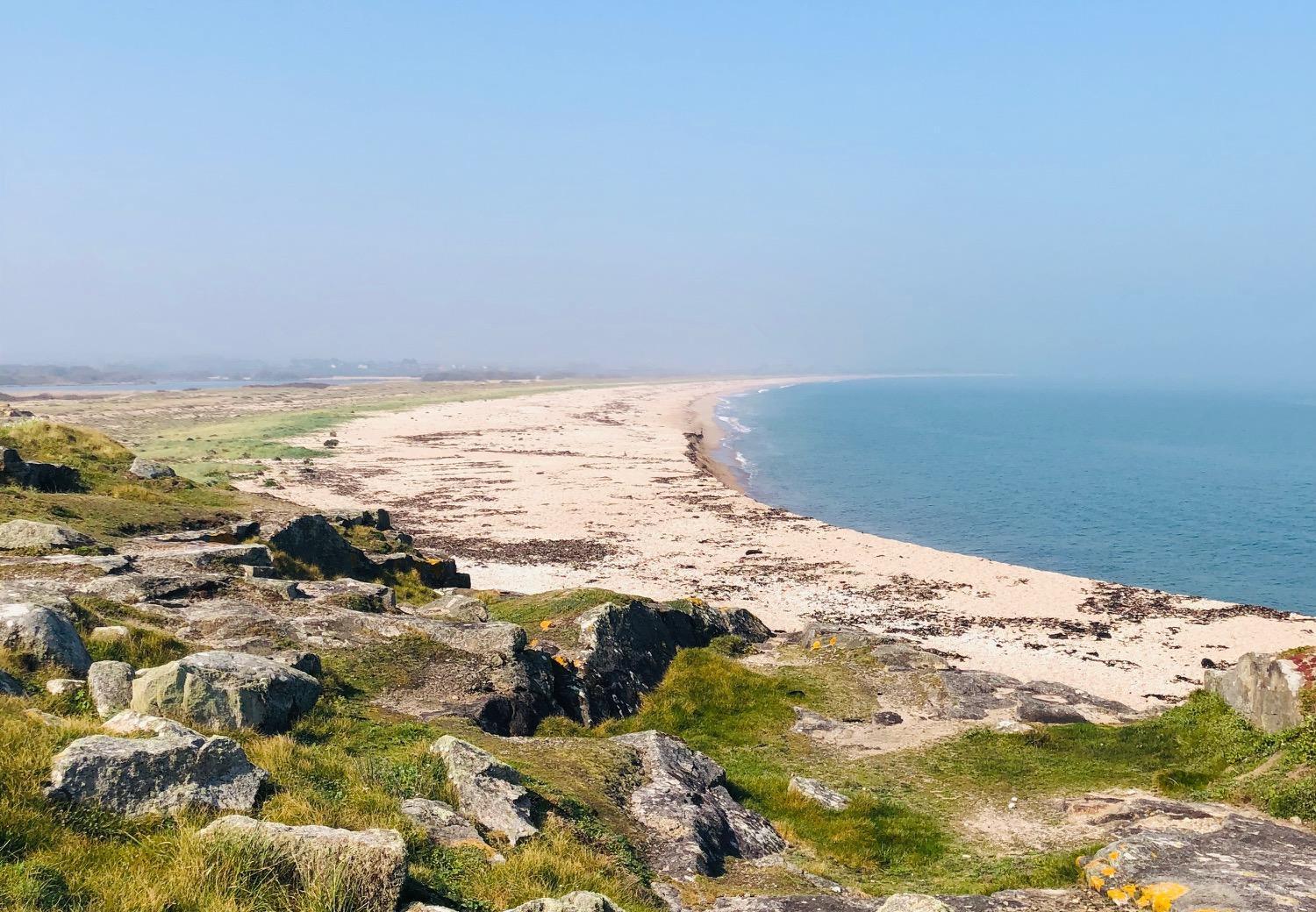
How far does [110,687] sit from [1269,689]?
69.2 ft

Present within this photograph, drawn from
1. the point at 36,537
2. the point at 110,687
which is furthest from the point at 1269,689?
the point at 36,537

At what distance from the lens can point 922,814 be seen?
15.2 m

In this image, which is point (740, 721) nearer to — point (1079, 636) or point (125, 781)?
point (125, 781)

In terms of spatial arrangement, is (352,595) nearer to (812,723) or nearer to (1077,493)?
(812,723)

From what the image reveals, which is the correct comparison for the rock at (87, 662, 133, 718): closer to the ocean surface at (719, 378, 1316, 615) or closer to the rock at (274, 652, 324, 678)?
the rock at (274, 652, 324, 678)

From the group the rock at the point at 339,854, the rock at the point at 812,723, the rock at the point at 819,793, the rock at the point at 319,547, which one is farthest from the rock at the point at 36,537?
the rock at the point at 812,723

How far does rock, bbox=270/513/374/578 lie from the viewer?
79.9ft

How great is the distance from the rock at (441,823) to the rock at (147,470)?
82.8 ft

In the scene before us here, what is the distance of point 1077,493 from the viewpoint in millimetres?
75625

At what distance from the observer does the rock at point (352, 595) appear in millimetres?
20078

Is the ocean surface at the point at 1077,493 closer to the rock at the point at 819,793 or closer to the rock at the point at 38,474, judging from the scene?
the rock at the point at 819,793

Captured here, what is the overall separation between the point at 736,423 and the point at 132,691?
5105 inches

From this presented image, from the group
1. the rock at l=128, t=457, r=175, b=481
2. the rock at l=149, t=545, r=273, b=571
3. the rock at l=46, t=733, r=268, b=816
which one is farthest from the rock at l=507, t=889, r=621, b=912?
the rock at l=128, t=457, r=175, b=481

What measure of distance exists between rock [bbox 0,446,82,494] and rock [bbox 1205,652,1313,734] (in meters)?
32.8
